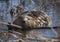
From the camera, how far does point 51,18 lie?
179 centimetres

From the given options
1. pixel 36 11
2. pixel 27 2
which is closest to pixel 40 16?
pixel 36 11

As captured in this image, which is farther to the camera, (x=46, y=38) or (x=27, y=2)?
(x=27, y=2)

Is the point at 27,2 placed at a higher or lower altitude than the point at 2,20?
higher

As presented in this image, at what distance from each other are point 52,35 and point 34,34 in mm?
132

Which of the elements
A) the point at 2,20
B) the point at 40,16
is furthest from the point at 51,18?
the point at 2,20

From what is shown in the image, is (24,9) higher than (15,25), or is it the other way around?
(24,9)

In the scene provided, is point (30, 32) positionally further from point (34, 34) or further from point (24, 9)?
point (24, 9)

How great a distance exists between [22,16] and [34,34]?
16cm

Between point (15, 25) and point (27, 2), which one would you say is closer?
point (15, 25)

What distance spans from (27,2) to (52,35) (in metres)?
0.34

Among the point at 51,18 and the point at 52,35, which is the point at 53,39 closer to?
the point at 52,35

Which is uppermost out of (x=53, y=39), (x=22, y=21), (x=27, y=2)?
(x=27, y=2)

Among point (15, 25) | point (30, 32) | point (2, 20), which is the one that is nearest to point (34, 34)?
point (30, 32)

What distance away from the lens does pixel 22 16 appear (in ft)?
5.86
